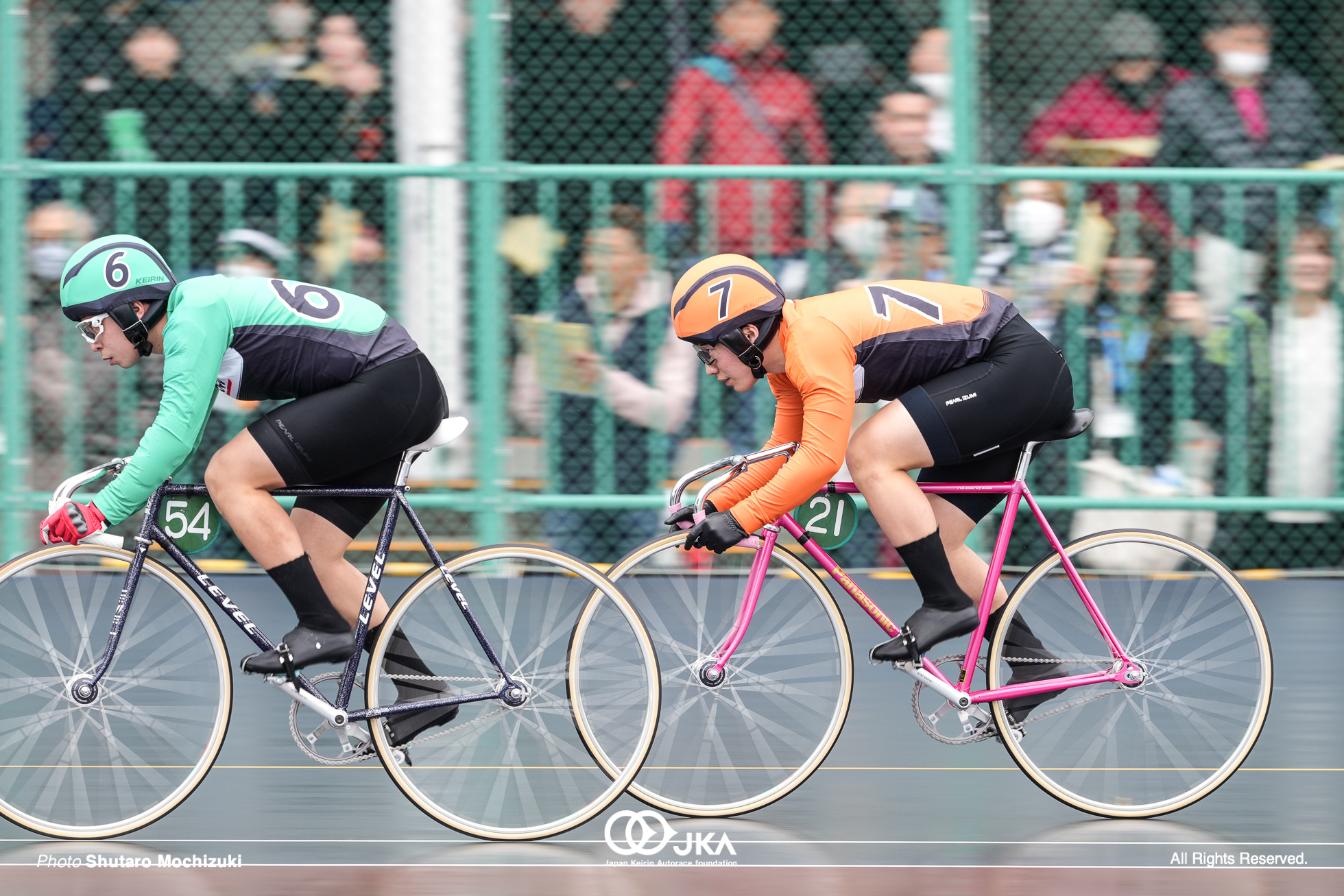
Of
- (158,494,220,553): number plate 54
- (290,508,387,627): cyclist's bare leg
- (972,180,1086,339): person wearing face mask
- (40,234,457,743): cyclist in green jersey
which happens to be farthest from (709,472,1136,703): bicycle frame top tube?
(972,180,1086,339): person wearing face mask

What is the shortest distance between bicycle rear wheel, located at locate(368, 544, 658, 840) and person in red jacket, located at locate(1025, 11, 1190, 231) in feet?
14.8

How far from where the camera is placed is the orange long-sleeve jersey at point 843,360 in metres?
A: 5.73

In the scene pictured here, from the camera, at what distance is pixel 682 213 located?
914 cm

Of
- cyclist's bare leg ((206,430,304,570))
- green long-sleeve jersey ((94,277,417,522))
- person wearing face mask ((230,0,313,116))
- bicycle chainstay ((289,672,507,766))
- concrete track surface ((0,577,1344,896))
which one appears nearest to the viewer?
concrete track surface ((0,577,1344,896))

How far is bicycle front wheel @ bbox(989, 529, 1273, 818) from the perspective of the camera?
19.8 ft

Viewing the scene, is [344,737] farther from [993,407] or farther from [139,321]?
[993,407]

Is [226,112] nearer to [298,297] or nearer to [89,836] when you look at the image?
[298,297]

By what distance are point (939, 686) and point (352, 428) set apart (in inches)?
72.7

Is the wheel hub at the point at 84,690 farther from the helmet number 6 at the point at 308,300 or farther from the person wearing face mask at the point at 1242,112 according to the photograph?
the person wearing face mask at the point at 1242,112

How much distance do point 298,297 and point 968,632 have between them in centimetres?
217

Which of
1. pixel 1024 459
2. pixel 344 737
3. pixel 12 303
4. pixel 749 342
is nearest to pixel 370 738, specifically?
pixel 344 737

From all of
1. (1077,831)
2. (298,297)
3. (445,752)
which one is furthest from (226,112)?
(1077,831)

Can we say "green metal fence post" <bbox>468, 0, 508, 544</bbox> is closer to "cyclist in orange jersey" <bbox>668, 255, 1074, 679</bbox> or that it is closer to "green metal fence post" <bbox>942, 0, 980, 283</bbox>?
"green metal fence post" <bbox>942, 0, 980, 283</bbox>

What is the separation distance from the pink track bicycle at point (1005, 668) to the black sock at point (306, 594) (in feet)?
2.71
